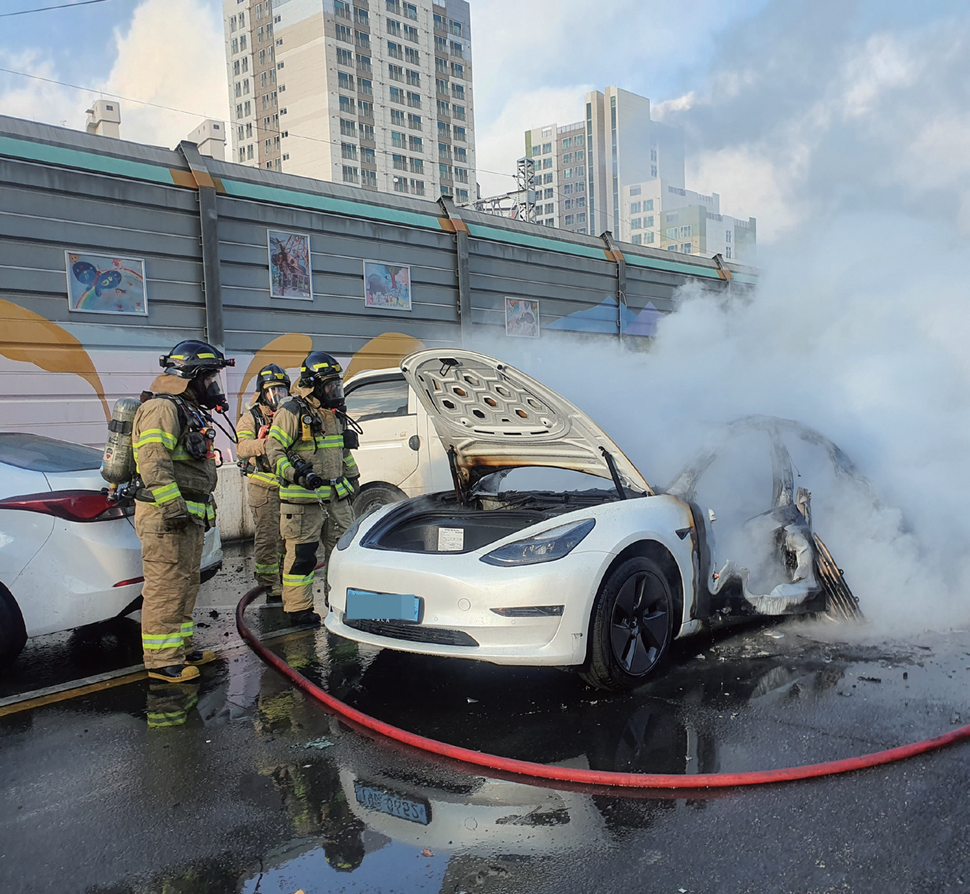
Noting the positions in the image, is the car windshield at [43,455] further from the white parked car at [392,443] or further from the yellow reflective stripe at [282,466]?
the white parked car at [392,443]

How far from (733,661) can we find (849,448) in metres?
1.74

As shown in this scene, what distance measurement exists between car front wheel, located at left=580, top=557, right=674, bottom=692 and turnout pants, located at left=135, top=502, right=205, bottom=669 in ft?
7.42

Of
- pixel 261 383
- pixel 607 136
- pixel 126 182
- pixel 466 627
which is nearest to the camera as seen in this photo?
pixel 466 627

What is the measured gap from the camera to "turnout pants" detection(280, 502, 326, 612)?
5402mm

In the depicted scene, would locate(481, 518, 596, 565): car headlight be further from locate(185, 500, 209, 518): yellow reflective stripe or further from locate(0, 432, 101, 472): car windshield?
locate(0, 432, 101, 472): car windshield

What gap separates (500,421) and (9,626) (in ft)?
9.35

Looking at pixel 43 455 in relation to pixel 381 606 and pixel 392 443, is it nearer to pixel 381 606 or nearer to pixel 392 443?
pixel 381 606

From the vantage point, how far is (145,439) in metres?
4.25

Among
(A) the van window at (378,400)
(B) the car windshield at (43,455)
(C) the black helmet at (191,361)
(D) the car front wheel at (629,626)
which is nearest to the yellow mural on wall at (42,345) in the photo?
(A) the van window at (378,400)

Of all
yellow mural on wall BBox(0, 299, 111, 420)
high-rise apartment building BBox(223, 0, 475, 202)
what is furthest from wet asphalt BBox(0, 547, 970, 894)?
high-rise apartment building BBox(223, 0, 475, 202)

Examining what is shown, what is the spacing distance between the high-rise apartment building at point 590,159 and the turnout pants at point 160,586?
392 ft

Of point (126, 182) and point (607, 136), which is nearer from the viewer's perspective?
point (126, 182)

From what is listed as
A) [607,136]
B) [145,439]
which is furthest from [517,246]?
[607,136]

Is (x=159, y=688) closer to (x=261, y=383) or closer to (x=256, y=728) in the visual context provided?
(x=256, y=728)
